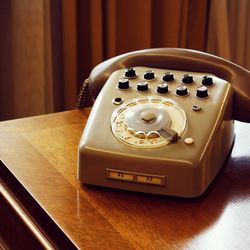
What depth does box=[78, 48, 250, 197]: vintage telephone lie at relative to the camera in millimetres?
673

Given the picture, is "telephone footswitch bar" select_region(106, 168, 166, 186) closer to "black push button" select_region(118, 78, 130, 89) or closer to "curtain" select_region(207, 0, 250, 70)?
"black push button" select_region(118, 78, 130, 89)

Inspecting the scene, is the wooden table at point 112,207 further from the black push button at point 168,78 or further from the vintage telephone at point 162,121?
the black push button at point 168,78

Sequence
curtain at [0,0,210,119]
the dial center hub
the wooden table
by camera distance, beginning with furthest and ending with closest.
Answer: curtain at [0,0,210,119]
the dial center hub
the wooden table

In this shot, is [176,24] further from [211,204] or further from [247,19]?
[211,204]

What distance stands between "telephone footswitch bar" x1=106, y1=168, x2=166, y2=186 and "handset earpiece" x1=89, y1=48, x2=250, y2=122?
174 millimetres

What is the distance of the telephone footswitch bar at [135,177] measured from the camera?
0.67 meters

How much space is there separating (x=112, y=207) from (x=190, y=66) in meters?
0.26

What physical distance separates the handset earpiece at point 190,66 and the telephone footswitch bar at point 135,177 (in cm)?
17

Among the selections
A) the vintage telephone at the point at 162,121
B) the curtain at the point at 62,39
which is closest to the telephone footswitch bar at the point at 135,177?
the vintage telephone at the point at 162,121

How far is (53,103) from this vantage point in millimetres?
1491

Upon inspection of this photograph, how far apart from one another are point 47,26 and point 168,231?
90cm

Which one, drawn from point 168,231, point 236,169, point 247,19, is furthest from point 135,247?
point 247,19

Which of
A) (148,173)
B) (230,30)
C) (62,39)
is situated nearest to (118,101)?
(148,173)

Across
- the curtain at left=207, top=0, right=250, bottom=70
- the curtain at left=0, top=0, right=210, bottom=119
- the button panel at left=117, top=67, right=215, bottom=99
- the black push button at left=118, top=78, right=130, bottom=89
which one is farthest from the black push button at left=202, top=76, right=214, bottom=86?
the curtain at left=207, top=0, right=250, bottom=70
